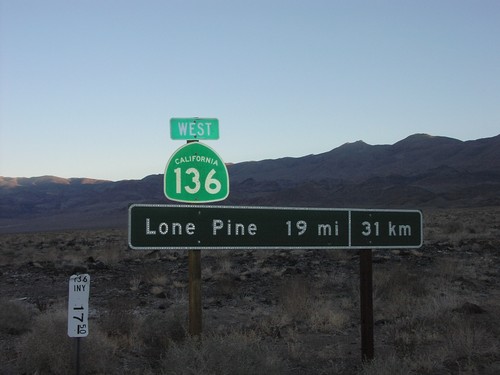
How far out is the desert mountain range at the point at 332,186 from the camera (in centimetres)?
9988

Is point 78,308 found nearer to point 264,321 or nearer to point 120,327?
point 120,327

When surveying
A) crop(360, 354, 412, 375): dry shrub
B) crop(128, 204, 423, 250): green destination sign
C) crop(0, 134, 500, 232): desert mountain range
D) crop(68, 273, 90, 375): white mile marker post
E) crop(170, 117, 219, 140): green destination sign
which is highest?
crop(0, 134, 500, 232): desert mountain range

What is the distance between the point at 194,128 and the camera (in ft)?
20.8

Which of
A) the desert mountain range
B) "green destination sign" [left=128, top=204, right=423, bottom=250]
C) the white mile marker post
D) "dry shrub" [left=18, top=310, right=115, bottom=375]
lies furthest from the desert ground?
the desert mountain range

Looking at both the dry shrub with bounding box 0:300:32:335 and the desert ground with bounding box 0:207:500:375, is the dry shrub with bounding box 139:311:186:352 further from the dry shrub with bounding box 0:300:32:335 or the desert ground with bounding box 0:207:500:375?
the dry shrub with bounding box 0:300:32:335

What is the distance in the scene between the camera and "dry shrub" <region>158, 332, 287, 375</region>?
6.23 metres

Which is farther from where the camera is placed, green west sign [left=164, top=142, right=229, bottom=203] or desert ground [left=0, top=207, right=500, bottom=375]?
desert ground [left=0, top=207, right=500, bottom=375]

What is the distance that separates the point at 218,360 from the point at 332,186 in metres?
112

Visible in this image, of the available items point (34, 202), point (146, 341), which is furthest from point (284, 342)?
point (34, 202)

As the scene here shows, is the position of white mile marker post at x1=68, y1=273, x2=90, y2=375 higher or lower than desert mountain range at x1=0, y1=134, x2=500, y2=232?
lower

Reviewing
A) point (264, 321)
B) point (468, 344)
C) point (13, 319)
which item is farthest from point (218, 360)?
point (13, 319)

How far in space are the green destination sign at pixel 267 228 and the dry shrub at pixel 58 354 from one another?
2.42 m

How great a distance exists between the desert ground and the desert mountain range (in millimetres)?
70655

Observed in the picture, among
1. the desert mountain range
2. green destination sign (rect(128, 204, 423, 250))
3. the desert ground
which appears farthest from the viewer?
the desert mountain range
